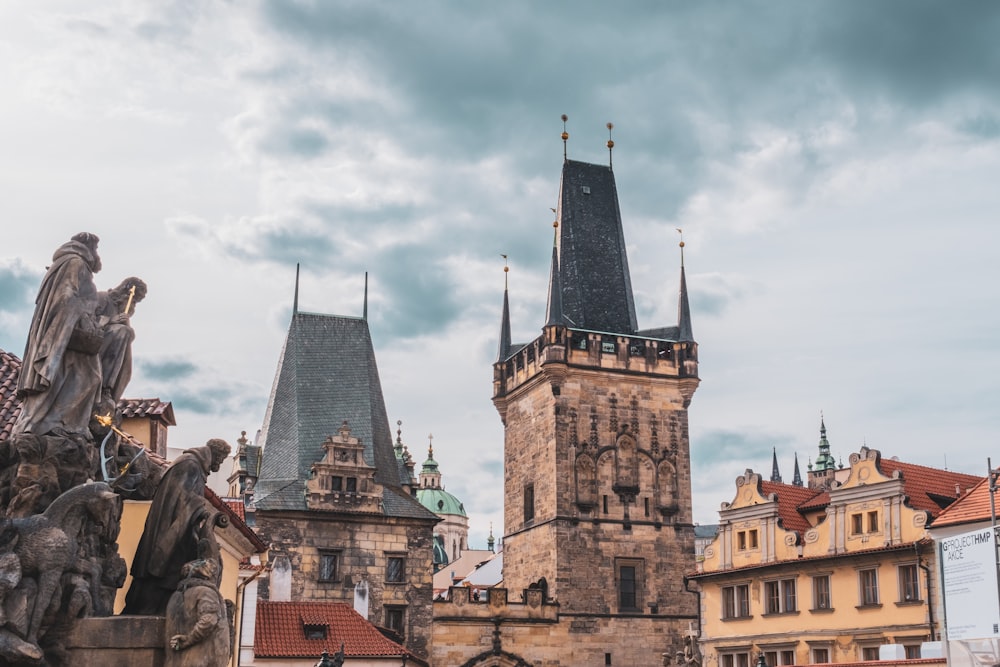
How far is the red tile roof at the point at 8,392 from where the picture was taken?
1247 centimetres

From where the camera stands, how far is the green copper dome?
130m

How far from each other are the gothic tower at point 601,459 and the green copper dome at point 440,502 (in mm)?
82931

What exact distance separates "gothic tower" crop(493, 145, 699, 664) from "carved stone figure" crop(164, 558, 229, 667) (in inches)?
1418

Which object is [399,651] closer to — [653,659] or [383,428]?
[383,428]

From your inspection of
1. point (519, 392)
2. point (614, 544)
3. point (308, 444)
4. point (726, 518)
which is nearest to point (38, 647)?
→ point (726, 518)

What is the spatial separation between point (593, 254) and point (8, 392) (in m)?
37.1

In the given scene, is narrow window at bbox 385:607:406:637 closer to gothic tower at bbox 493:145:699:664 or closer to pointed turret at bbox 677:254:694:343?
gothic tower at bbox 493:145:699:664

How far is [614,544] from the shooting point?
43.0 metres

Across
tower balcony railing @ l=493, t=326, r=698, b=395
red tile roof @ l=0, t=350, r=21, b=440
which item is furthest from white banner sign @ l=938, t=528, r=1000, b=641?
tower balcony railing @ l=493, t=326, r=698, b=395

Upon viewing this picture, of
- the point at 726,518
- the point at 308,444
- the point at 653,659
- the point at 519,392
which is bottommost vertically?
the point at 653,659

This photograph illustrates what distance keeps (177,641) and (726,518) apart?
28.1 m

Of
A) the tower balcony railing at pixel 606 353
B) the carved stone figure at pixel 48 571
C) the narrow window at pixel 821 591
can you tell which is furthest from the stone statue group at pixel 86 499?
the tower balcony railing at pixel 606 353

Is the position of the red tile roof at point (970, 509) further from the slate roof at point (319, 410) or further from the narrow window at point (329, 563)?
the narrow window at point (329, 563)

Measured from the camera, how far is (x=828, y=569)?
29.5 meters
